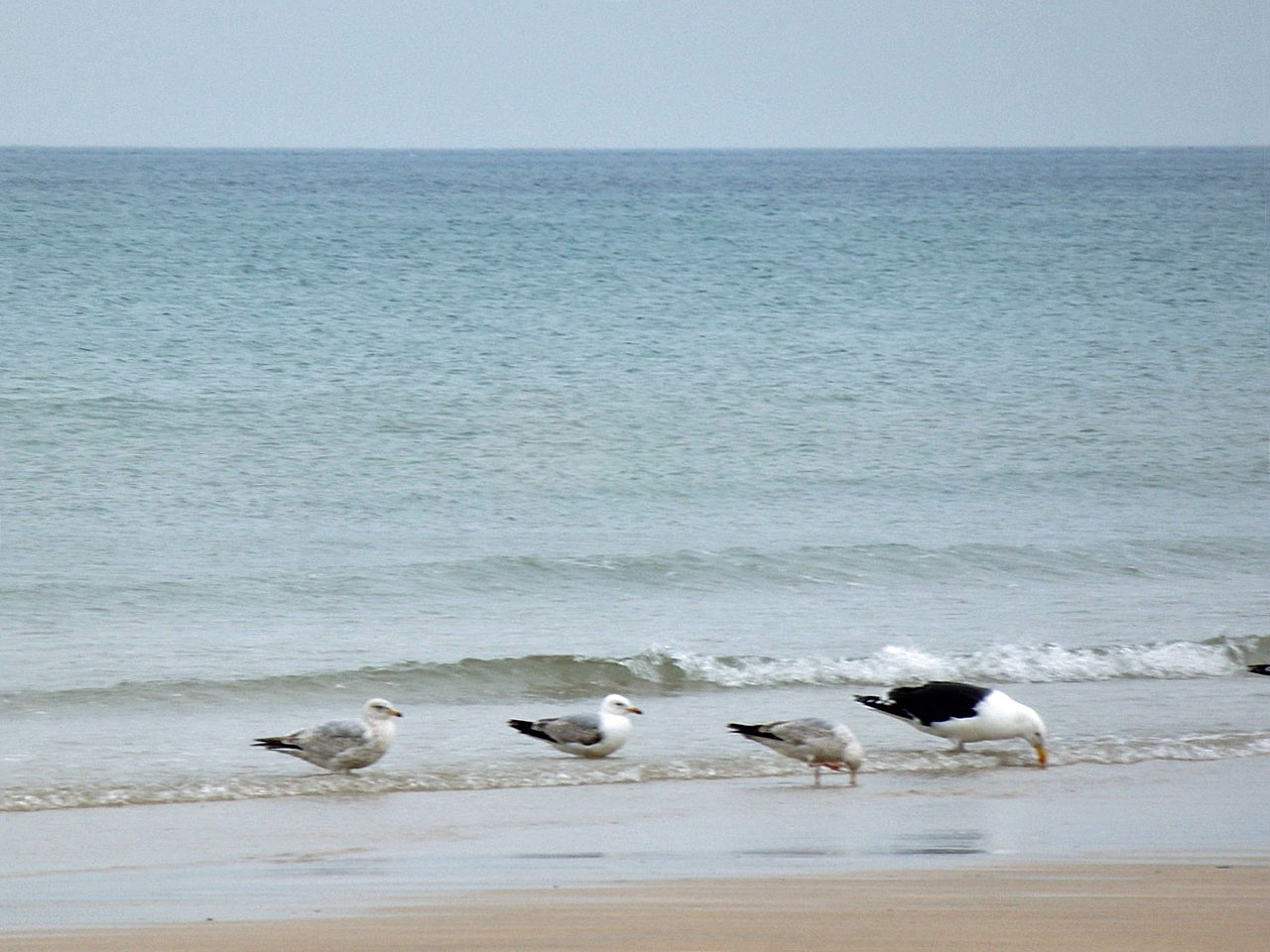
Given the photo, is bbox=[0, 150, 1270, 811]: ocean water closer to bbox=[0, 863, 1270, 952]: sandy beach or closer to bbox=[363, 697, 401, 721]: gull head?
bbox=[363, 697, 401, 721]: gull head

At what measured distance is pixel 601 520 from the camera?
17.9 meters

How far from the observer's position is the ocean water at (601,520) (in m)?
11.1

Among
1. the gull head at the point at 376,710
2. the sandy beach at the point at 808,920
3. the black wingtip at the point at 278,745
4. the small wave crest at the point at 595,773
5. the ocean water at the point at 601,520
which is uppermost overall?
the ocean water at the point at 601,520

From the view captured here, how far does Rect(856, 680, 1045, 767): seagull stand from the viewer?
9992mm

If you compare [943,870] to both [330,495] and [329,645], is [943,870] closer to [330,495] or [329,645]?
[329,645]

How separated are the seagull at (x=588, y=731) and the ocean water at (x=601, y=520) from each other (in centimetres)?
16

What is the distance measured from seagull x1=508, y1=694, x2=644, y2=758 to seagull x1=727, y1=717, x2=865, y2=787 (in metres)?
0.75

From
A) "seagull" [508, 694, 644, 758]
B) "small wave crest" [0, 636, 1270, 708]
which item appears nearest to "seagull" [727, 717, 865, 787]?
"seagull" [508, 694, 644, 758]

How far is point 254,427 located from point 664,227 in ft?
147

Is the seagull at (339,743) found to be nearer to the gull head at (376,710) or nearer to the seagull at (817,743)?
the gull head at (376,710)

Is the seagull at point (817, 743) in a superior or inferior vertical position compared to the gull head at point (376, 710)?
inferior

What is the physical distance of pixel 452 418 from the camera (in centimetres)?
2328

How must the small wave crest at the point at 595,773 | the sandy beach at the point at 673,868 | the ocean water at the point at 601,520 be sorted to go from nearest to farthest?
the sandy beach at the point at 673,868, the small wave crest at the point at 595,773, the ocean water at the point at 601,520

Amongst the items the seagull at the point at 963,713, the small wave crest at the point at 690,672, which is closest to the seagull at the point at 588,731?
the seagull at the point at 963,713
